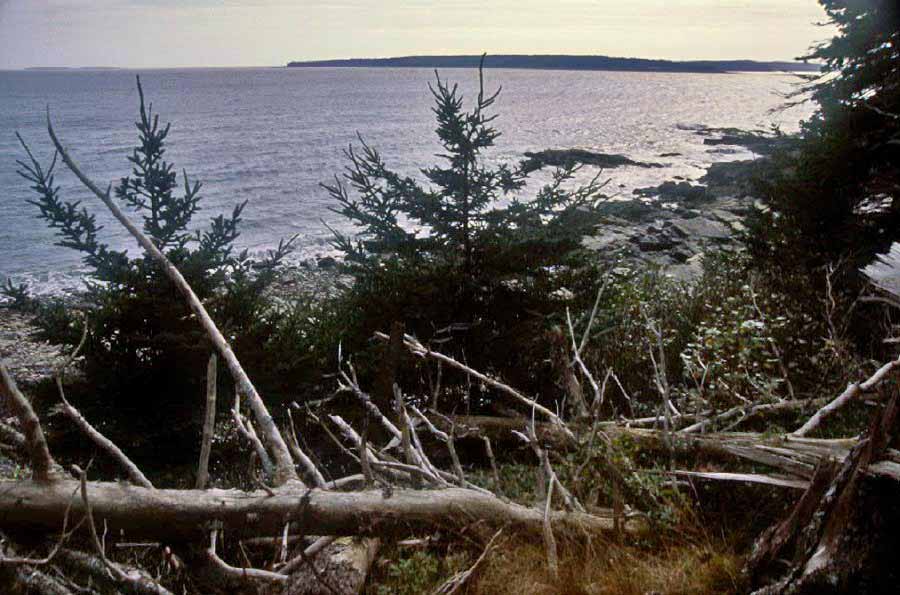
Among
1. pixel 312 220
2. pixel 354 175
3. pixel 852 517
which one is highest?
pixel 354 175

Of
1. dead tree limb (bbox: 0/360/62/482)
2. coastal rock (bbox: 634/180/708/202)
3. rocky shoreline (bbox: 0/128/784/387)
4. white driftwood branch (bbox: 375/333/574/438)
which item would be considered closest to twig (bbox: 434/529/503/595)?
white driftwood branch (bbox: 375/333/574/438)

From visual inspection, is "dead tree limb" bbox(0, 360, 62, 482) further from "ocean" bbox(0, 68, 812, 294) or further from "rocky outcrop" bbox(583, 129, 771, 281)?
"rocky outcrop" bbox(583, 129, 771, 281)

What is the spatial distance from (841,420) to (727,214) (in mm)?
23211

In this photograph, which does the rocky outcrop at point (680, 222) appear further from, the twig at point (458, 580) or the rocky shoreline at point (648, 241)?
the twig at point (458, 580)

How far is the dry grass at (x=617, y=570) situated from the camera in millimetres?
3443

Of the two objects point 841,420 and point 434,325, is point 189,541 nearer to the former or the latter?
point 434,325

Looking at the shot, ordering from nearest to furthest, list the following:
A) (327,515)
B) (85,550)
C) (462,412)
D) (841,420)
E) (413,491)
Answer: (327,515)
(413,491)
(85,550)
(841,420)
(462,412)

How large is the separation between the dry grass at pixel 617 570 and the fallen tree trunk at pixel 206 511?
23 centimetres

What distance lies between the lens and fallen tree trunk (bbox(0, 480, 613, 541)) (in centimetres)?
377

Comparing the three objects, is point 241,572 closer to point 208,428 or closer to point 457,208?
point 208,428

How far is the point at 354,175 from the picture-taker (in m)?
7.84

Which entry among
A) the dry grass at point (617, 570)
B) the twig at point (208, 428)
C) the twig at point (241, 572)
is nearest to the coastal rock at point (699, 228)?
the dry grass at point (617, 570)

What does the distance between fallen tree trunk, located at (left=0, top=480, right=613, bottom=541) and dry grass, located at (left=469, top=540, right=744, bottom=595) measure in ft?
0.76

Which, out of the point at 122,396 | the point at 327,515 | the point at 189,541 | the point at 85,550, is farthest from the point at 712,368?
the point at 122,396
